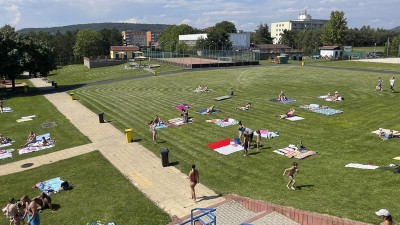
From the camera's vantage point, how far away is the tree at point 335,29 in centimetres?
11156

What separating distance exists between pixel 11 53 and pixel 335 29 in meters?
100

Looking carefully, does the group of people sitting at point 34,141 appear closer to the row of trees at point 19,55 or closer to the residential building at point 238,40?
the row of trees at point 19,55

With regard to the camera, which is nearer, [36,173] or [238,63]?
[36,173]

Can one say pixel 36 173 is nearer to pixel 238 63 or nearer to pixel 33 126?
pixel 33 126

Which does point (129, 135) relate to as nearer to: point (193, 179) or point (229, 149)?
point (229, 149)

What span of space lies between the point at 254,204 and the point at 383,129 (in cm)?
1527

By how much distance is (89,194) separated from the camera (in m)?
17.2

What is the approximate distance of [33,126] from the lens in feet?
105

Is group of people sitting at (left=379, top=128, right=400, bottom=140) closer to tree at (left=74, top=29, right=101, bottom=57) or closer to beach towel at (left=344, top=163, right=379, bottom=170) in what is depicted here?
beach towel at (left=344, top=163, right=379, bottom=170)

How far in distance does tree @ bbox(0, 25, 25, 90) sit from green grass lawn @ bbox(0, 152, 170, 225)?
33819mm

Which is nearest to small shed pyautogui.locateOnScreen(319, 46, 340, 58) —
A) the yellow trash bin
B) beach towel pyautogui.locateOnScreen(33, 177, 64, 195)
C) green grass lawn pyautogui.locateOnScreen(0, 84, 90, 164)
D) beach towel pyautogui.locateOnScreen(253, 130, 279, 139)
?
green grass lawn pyautogui.locateOnScreen(0, 84, 90, 164)

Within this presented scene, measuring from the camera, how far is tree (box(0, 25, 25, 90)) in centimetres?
4841

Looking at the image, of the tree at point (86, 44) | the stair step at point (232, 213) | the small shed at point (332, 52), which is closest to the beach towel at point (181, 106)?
the stair step at point (232, 213)

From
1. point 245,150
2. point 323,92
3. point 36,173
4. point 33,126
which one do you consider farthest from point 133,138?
point 323,92
